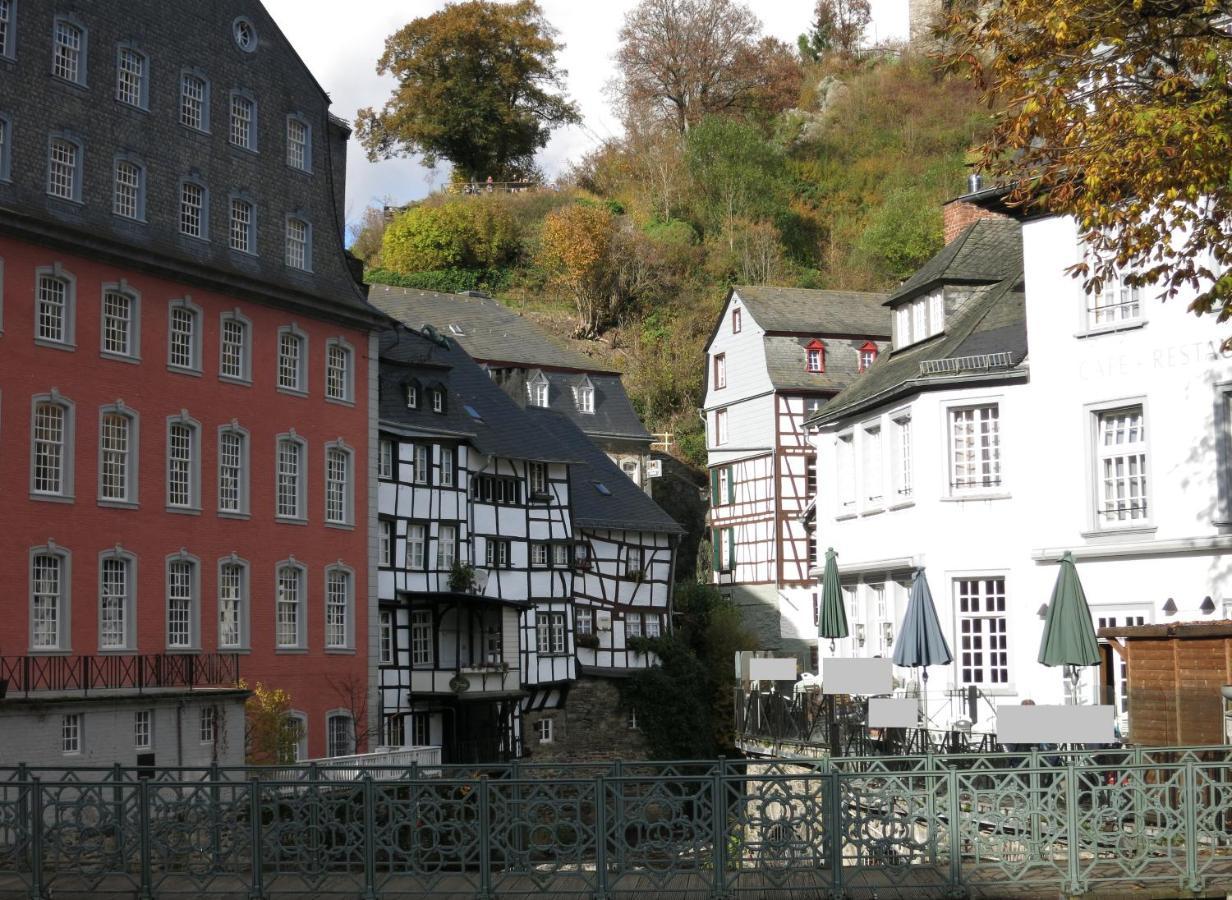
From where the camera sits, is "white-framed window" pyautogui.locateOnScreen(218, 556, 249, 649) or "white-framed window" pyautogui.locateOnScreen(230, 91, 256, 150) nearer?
"white-framed window" pyautogui.locateOnScreen(218, 556, 249, 649)

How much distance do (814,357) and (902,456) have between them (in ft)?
74.0

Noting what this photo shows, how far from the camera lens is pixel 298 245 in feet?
126

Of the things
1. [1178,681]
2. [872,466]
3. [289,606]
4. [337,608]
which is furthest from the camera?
[337,608]

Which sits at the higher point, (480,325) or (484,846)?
(480,325)

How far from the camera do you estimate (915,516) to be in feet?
96.3

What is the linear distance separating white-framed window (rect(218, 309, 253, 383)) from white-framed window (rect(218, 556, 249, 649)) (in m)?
3.87

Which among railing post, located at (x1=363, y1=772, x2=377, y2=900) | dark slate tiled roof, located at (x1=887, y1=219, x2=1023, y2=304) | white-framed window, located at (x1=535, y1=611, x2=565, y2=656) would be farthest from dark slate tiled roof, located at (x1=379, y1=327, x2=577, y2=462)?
railing post, located at (x1=363, y1=772, x2=377, y2=900)

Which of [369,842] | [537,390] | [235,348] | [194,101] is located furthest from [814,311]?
[369,842]

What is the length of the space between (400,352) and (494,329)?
1520 centimetres

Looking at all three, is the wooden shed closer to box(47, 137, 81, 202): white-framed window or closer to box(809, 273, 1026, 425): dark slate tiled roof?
box(809, 273, 1026, 425): dark slate tiled roof

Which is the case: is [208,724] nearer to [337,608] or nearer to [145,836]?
[337,608]

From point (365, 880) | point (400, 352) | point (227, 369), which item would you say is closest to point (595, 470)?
point (400, 352)

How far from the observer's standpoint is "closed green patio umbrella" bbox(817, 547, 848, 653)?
30297 mm

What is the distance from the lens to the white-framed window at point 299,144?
127ft
